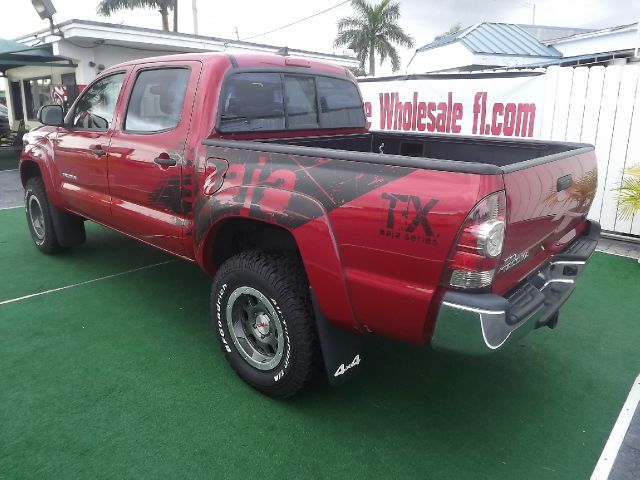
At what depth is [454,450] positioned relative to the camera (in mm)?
→ 2459

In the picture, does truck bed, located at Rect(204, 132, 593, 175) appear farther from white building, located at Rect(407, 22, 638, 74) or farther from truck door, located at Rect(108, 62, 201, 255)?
white building, located at Rect(407, 22, 638, 74)

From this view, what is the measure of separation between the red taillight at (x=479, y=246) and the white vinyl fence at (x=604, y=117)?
15.8ft

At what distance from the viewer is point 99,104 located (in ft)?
13.3

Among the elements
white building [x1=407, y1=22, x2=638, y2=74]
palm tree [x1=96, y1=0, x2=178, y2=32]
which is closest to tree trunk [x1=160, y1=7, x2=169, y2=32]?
palm tree [x1=96, y1=0, x2=178, y2=32]

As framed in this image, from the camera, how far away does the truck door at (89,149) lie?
12.5 ft

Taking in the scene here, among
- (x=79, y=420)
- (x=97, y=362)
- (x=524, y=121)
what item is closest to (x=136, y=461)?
(x=79, y=420)

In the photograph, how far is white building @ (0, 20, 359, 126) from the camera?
13039 mm

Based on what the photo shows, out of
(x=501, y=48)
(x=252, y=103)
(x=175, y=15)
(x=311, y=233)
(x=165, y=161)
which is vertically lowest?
(x=311, y=233)

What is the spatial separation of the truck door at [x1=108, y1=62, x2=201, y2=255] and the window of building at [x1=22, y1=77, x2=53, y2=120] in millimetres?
14657

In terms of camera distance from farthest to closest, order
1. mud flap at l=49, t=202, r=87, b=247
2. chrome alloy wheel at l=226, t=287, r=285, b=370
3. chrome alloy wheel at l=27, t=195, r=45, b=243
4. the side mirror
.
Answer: chrome alloy wheel at l=27, t=195, r=45, b=243, mud flap at l=49, t=202, r=87, b=247, the side mirror, chrome alloy wheel at l=226, t=287, r=285, b=370

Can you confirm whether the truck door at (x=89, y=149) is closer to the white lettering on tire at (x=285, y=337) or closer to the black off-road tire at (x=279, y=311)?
the black off-road tire at (x=279, y=311)

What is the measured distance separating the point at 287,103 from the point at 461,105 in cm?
460

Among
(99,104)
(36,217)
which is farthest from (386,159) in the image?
(36,217)

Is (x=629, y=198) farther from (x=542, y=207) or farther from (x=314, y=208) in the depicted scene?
(x=314, y=208)
